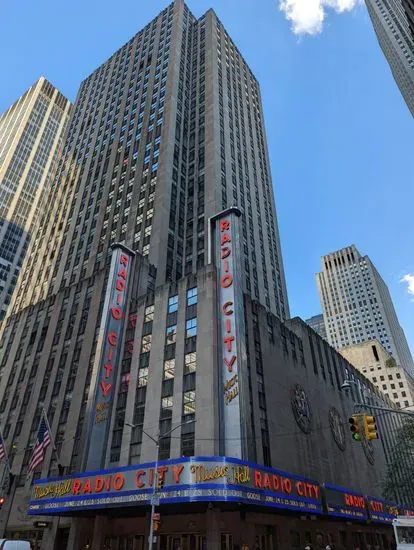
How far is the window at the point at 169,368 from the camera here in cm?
4647

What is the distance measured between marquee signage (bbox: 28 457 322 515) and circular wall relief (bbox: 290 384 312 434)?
395 inches

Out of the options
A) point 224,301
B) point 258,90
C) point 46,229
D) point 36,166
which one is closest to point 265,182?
point 258,90

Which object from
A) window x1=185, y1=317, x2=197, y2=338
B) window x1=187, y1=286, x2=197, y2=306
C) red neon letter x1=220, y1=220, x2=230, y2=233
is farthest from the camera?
red neon letter x1=220, y1=220, x2=230, y2=233

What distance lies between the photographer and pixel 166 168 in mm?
81625

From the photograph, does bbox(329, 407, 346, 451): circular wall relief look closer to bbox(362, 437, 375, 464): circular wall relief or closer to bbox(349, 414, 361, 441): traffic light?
bbox(362, 437, 375, 464): circular wall relief

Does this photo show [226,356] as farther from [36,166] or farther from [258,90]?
[36,166]

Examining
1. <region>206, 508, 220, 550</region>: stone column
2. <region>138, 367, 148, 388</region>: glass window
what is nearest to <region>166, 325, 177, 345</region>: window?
<region>138, 367, 148, 388</region>: glass window

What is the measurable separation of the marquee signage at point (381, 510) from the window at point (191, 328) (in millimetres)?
29449

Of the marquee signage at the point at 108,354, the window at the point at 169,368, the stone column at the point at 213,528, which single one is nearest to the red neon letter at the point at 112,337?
the marquee signage at the point at 108,354

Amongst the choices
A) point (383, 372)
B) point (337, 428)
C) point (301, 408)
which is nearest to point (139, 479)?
point (301, 408)

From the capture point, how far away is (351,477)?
Result: 195 feet

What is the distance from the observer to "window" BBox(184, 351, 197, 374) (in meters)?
45.1

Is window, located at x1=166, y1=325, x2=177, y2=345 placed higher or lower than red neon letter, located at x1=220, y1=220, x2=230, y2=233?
lower

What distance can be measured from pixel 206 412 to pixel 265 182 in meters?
74.0
